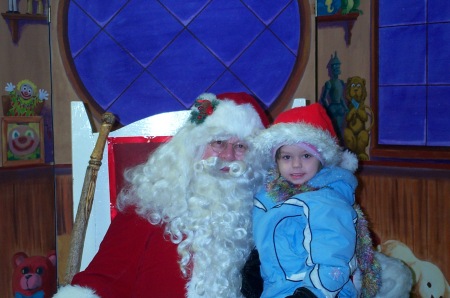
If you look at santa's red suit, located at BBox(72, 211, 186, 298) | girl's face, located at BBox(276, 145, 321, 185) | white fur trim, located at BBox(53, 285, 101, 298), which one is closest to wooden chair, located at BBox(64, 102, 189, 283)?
santa's red suit, located at BBox(72, 211, 186, 298)

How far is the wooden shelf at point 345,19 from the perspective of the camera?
2498mm

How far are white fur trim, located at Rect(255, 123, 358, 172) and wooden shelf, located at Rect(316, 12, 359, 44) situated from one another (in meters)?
1.06

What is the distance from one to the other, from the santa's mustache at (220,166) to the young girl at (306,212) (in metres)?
0.09

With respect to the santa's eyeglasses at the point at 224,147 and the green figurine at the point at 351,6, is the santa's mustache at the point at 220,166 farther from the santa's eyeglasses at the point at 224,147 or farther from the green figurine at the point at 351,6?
the green figurine at the point at 351,6

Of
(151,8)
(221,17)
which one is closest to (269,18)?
(221,17)

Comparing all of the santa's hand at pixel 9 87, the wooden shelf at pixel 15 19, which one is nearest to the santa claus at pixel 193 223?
the santa's hand at pixel 9 87

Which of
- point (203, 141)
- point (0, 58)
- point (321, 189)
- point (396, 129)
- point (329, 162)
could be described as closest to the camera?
point (321, 189)

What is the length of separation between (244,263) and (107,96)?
1.21 m

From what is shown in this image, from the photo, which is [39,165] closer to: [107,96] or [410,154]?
[107,96]

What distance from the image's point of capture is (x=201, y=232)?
1.71 metres

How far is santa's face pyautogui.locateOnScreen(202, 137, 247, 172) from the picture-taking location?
176cm

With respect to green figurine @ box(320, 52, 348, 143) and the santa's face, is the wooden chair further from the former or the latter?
green figurine @ box(320, 52, 348, 143)

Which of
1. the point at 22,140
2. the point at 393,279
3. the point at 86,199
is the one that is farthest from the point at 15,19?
the point at 393,279

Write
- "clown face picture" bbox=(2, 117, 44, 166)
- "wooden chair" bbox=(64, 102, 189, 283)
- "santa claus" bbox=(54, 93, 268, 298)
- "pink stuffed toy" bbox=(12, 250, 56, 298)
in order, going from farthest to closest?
"pink stuffed toy" bbox=(12, 250, 56, 298)
"clown face picture" bbox=(2, 117, 44, 166)
"wooden chair" bbox=(64, 102, 189, 283)
"santa claus" bbox=(54, 93, 268, 298)
